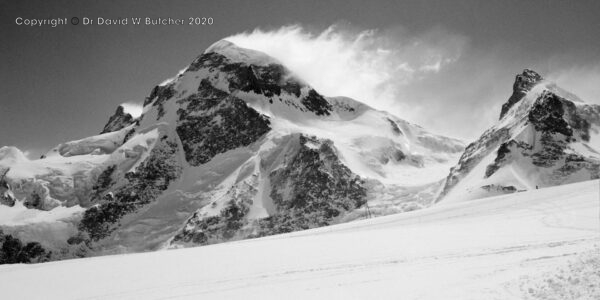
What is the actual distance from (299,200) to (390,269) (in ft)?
521

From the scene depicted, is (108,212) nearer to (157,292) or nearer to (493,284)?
(157,292)

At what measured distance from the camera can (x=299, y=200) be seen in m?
179

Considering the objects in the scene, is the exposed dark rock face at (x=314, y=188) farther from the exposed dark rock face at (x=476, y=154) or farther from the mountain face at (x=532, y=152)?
the mountain face at (x=532, y=152)

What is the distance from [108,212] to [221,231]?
214ft

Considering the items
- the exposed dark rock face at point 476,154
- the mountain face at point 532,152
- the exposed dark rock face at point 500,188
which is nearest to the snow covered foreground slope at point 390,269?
the exposed dark rock face at point 500,188

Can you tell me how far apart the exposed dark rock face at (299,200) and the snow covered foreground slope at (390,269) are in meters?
134

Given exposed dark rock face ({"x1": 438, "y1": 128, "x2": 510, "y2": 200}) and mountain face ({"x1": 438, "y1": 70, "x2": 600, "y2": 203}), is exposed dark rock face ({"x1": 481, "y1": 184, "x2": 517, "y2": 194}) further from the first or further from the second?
exposed dark rock face ({"x1": 438, "y1": 128, "x2": 510, "y2": 200})

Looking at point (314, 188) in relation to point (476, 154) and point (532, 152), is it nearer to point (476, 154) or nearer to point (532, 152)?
point (476, 154)

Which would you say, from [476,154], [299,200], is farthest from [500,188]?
[299,200]

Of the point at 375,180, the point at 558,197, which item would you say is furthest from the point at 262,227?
the point at 558,197

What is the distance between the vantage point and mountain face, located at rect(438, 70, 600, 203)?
143 meters

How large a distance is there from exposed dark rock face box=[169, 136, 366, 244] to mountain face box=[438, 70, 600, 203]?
1712 inches

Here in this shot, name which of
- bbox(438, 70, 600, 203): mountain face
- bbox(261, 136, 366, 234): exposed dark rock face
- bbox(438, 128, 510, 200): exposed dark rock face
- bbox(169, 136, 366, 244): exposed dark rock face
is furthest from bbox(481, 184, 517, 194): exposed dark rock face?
bbox(261, 136, 366, 234): exposed dark rock face

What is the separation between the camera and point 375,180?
187125mm
